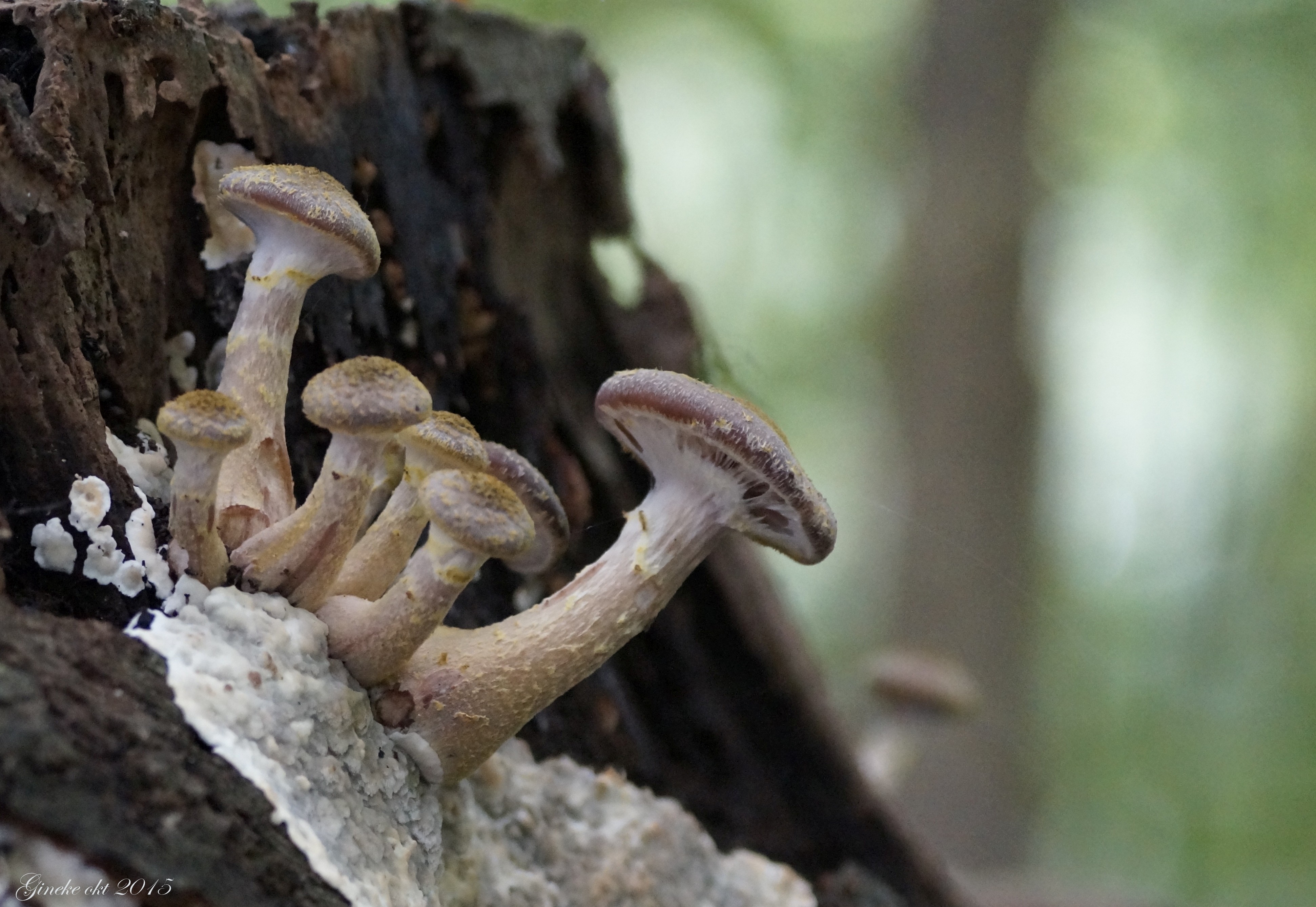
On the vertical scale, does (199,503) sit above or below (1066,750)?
below

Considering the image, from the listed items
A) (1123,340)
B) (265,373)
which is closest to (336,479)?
(265,373)

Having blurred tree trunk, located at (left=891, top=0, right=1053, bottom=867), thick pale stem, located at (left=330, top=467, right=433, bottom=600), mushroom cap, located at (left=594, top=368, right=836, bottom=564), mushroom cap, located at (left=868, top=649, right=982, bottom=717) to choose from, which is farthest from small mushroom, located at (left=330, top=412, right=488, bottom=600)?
blurred tree trunk, located at (left=891, top=0, right=1053, bottom=867)

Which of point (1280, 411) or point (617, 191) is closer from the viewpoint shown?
point (617, 191)

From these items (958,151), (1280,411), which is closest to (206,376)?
(958,151)

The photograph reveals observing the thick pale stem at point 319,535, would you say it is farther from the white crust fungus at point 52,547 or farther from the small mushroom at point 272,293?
the white crust fungus at point 52,547

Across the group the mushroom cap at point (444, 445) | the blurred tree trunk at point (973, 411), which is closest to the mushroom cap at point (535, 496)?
the mushroom cap at point (444, 445)

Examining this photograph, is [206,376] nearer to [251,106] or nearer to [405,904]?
[251,106]

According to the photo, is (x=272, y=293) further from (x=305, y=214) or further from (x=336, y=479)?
(x=336, y=479)
